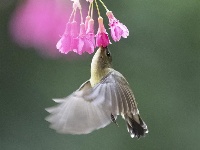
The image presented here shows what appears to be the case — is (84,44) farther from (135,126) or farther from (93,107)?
(135,126)

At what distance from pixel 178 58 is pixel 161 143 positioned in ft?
1.69

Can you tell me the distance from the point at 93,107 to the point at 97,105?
24 millimetres

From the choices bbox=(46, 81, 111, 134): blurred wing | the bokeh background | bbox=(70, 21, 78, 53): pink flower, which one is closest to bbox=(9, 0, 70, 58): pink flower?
the bokeh background

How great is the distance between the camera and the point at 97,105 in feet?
3.40

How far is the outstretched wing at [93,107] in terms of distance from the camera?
38.2 inches

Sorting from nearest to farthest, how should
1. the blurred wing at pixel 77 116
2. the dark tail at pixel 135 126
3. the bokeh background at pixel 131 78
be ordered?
1. the blurred wing at pixel 77 116
2. the dark tail at pixel 135 126
3. the bokeh background at pixel 131 78

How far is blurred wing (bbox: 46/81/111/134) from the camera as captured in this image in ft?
3.13

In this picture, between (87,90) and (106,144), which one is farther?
(106,144)

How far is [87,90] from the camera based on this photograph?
3.80ft

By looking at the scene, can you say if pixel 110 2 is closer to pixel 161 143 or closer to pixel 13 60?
pixel 13 60

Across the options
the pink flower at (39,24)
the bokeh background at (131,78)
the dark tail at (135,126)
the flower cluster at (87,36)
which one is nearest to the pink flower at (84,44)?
the flower cluster at (87,36)

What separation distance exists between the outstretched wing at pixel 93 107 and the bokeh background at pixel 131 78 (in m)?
1.60

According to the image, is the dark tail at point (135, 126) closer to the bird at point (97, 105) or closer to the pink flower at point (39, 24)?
the bird at point (97, 105)

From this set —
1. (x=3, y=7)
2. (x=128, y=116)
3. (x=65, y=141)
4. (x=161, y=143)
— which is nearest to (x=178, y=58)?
(x=161, y=143)
